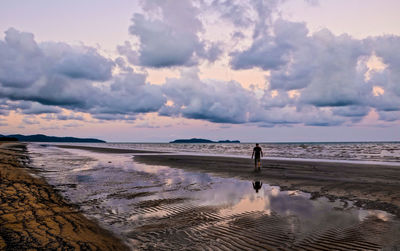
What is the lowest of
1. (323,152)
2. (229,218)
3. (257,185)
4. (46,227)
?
(323,152)

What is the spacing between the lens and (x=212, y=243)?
21.6 feet

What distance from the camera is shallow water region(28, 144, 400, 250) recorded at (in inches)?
267

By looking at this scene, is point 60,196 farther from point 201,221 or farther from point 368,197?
point 368,197

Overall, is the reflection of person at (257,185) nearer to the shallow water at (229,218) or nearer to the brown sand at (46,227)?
the shallow water at (229,218)

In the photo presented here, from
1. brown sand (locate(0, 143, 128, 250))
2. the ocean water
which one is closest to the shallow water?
brown sand (locate(0, 143, 128, 250))

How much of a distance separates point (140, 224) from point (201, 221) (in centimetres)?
215

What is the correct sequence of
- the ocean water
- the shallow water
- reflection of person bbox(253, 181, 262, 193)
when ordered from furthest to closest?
the ocean water
reflection of person bbox(253, 181, 262, 193)
the shallow water

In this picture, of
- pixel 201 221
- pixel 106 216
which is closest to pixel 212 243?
pixel 201 221

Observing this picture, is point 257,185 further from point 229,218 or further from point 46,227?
point 46,227

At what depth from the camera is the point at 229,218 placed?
876 cm

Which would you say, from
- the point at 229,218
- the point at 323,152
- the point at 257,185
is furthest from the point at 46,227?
the point at 323,152

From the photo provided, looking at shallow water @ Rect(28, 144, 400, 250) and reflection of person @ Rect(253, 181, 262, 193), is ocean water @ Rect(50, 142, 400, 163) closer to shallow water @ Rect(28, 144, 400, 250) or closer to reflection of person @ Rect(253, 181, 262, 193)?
reflection of person @ Rect(253, 181, 262, 193)

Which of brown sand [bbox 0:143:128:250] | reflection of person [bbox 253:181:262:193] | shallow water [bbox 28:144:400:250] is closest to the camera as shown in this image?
brown sand [bbox 0:143:128:250]

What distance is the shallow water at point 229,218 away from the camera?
267 inches
